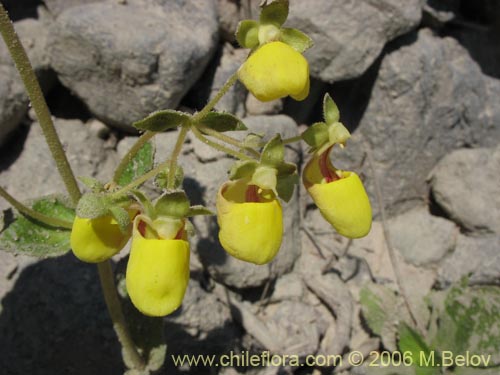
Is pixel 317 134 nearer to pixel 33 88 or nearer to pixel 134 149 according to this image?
pixel 134 149

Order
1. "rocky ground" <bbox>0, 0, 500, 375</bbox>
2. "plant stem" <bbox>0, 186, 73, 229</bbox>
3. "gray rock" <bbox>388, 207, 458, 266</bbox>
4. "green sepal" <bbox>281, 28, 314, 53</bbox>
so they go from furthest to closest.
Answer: "gray rock" <bbox>388, 207, 458, 266</bbox> < "rocky ground" <bbox>0, 0, 500, 375</bbox> < "plant stem" <bbox>0, 186, 73, 229</bbox> < "green sepal" <bbox>281, 28, 314, 53</bbox>

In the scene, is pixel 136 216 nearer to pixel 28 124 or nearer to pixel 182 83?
pixel 182 83

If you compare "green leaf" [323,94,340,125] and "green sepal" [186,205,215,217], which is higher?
"green leaf" [323,94,340,125]

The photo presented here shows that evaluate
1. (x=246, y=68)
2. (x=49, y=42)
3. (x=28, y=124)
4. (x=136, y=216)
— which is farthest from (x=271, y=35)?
(x=28, y=124)

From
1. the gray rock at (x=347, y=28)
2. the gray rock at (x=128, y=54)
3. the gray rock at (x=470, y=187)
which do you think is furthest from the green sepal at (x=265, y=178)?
the gray rock at (x=470, y=187)

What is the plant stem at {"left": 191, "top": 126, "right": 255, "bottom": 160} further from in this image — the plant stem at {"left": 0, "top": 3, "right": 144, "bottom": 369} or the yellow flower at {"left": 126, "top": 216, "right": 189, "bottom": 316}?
the plant stem at {"left": 0, "top": 3, "right": 144, "bottom": 369}

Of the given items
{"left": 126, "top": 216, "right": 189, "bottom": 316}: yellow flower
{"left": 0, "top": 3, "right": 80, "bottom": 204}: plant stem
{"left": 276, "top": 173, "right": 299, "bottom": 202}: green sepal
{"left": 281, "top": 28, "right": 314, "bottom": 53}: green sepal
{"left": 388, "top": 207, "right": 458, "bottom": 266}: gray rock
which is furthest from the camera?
{"left": 388, "top": 207, "right": 458, "bottom": 266}: gray rock

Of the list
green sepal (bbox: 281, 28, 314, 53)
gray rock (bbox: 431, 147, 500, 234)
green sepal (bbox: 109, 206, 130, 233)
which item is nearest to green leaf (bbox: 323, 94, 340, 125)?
green sepal (bbox: 281, 28, 314, 53)

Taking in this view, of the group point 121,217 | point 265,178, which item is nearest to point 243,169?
point 265,178
